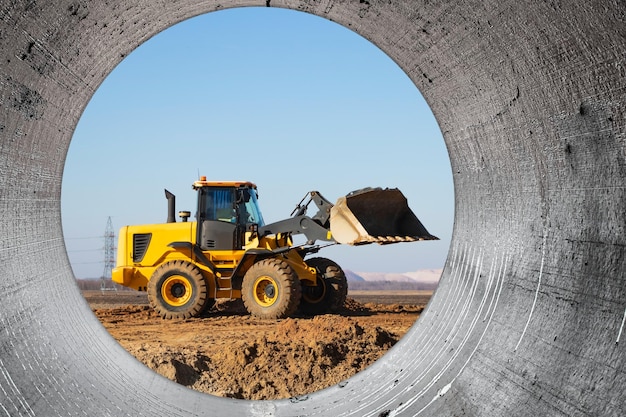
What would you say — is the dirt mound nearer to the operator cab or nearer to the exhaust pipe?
the operator cab

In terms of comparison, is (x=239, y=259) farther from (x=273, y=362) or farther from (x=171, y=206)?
(x=273, y=362)

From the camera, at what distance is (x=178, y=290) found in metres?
13.9

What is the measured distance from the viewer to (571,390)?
10.0 ft

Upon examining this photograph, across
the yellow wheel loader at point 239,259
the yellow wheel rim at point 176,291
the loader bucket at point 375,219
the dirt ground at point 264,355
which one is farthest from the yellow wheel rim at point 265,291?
the loader bucket at point 375,219

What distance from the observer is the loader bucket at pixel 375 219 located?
38.5ft

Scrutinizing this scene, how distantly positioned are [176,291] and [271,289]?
6.34 feet

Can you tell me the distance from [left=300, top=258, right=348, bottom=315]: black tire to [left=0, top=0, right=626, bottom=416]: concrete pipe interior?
9063 millimetres

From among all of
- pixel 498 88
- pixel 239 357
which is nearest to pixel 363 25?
pixel 498 88

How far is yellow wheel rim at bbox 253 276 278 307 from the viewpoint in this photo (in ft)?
42.9

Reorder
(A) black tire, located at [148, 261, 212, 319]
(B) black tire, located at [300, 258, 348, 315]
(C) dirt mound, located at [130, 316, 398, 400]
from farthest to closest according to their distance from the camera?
(B) black tire, located at [300, 258, 348, 315]
(A) black tire, located at [148, 261, 212, 319]
(C) dirt mound, located at [130, 316, 398, 400]

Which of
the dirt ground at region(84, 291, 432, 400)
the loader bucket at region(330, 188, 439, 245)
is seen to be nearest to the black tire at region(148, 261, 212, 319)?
the dirt ground at region(84, 291, 432, 400)

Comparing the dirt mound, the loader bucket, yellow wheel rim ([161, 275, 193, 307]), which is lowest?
the dirt mound

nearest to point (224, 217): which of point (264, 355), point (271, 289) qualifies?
point (271, 289)

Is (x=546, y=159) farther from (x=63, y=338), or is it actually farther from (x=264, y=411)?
(x=63, y=338)
